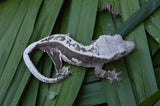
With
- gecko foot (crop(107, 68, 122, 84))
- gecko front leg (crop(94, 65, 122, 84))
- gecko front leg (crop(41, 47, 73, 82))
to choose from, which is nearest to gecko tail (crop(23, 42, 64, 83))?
gecko front leg (crop(41, 47, 73, 82))

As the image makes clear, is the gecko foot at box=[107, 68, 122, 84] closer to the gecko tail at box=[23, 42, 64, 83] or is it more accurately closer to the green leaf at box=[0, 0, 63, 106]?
the gecko tail at box=[23, 42, 64, 83]

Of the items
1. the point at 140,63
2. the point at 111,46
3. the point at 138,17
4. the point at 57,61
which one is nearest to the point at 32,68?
the point at 57,61

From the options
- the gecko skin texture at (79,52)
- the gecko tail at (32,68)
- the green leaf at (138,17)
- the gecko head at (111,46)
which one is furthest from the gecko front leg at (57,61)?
the green leaf at (138,17)

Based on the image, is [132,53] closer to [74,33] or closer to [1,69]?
[74,33]

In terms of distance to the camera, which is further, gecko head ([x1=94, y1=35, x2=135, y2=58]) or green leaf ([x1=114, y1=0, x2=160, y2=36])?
gecko head ([x1=94, y1=35, x2=135, y2=58])

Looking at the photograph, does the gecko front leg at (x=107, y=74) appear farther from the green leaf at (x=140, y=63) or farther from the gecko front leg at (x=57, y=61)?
the gecko front leg at (x=57, y=61)

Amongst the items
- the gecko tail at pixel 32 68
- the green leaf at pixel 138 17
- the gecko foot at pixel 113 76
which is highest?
the green leaf at pixel 138 17

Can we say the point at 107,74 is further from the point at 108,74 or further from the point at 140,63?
the point at 140,63

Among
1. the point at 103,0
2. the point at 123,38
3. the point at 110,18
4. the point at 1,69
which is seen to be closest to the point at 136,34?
the point at 123,38
